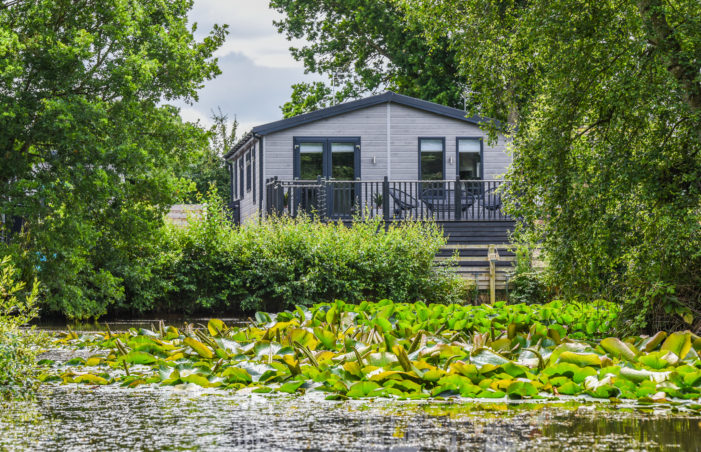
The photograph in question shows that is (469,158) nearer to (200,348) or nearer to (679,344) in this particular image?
(200,348)

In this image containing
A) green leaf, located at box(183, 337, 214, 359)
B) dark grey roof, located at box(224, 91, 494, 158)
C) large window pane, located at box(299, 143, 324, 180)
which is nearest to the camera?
green leaf, located at box(183, 337, 214, 359)

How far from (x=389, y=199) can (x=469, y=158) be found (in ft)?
12.0

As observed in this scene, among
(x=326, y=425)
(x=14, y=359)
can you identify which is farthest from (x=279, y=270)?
(x=326, y=425)

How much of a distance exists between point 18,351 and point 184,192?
10.6m

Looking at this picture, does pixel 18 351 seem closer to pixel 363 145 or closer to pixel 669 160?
pixel 669 160

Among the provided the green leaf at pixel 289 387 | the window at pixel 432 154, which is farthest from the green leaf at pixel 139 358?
the window at pixel 432 154

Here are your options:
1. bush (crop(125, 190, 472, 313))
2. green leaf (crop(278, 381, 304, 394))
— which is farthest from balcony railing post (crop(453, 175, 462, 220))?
green leaf (crop(278, 381, 304, 394))

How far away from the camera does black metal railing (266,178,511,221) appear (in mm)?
21578

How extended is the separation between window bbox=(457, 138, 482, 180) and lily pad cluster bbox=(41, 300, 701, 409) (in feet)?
56.6

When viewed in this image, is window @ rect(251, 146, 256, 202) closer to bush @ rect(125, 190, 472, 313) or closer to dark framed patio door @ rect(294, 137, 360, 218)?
dark framed patio door @ rect(294, 137, 360, 218)

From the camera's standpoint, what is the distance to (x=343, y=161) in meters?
24.4

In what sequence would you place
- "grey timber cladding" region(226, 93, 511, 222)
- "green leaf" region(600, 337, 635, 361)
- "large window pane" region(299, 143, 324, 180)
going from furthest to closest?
"large window pane" region(299, 143, 324, 180) → "grey timber cladding" region(226, 93, 511, 222) → "green leaf" region(600, 337, 635, 361)

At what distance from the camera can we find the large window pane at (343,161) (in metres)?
24.3

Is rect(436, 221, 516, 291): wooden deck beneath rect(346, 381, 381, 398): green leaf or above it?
above
